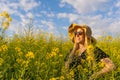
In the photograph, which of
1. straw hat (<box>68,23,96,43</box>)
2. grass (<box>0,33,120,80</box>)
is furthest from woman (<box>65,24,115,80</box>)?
Answer: grass (<box>0,33,120,80</box>)

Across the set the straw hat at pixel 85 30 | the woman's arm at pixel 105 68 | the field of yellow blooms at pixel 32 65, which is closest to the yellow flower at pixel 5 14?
the field of yellow blooms at pixel 32 65

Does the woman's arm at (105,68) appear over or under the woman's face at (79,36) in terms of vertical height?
under

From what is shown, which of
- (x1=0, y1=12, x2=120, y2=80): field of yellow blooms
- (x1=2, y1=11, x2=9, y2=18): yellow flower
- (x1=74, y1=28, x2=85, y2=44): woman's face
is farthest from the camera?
(x1=2, y1=11, x2=9, y2=18): yellow flower

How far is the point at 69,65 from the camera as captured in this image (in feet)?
16.9

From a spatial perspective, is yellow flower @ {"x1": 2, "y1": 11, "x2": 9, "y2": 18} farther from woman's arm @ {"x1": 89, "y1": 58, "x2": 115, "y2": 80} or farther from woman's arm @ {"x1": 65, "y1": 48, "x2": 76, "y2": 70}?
woman's arm @ {"x1": 89, "y1": 58, "x2": 115, "y2": 80}

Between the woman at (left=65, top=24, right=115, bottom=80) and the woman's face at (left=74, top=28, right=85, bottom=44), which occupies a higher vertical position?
the woman's face at (left=74, top=28, right=85, bottom=44)

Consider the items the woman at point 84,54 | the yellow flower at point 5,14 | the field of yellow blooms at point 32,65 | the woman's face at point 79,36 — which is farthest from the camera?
the yellow flower at point 5,14

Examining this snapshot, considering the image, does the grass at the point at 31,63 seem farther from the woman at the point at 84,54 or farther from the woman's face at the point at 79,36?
the woman's face at the point at 79,36

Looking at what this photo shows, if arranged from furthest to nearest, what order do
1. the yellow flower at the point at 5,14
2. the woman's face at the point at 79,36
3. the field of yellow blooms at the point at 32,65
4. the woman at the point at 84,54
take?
the yellow flower at the point at 5,14
the woman's face at the point at 79,36
the woman at the point at 84,54
the field of yellow blooms at the point at 32,65

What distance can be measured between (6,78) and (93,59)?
1.26 meters

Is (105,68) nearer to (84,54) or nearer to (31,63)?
(84,54)

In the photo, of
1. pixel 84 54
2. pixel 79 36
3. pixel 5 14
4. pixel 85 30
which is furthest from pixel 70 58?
pixel 5 14

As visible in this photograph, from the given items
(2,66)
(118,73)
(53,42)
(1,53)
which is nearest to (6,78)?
(2,66)

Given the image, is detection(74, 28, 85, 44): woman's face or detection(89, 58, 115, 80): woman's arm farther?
detection(74, 28, 85, 44): woman's face
